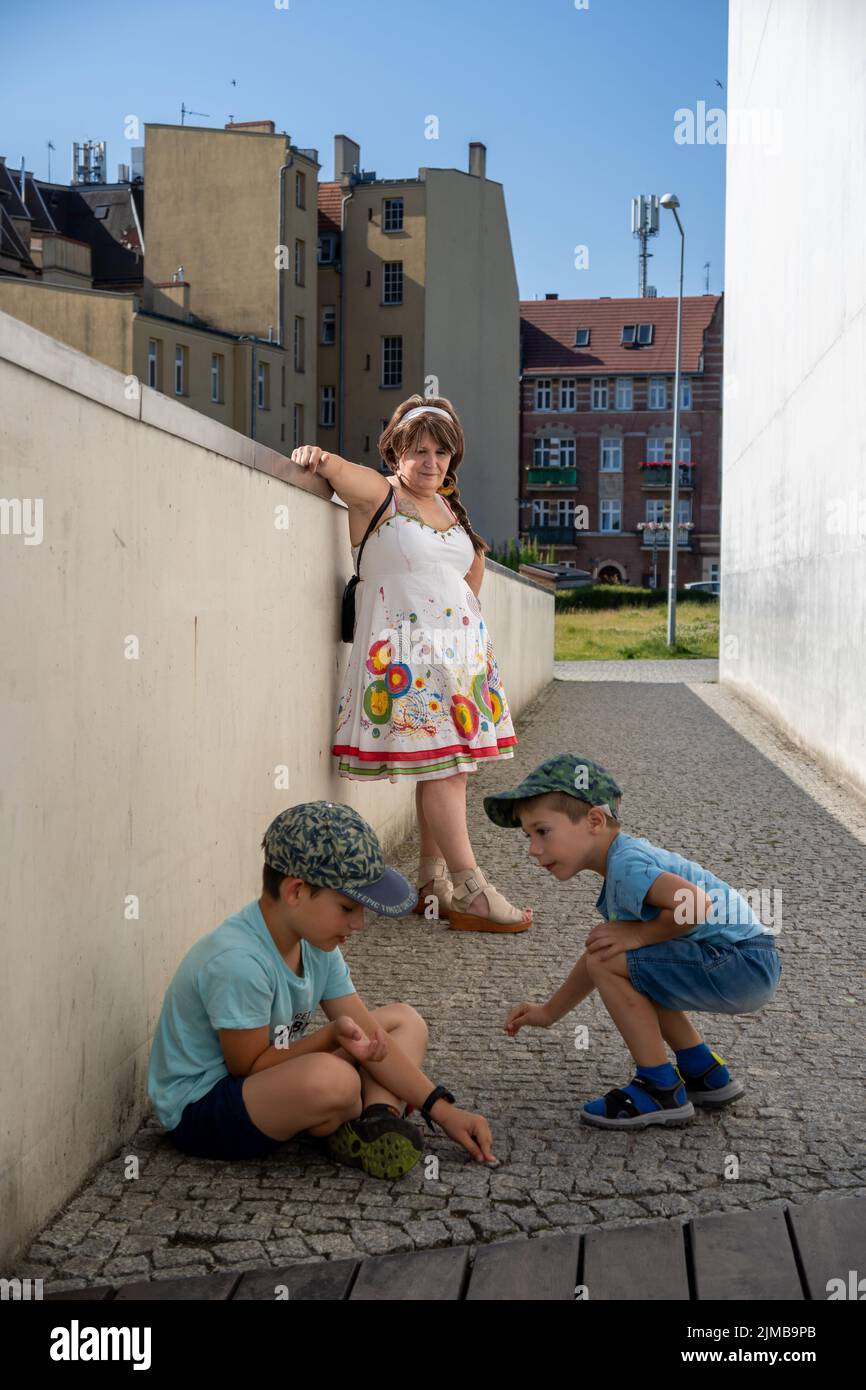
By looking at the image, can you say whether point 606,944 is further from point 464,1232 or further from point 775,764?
point 775,764

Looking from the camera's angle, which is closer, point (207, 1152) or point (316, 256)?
point (207, 1152)

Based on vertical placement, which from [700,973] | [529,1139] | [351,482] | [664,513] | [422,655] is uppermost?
[664,513]

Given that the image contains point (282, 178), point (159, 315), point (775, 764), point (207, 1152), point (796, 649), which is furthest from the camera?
point (282, 178)

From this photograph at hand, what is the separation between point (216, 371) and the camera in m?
52.3

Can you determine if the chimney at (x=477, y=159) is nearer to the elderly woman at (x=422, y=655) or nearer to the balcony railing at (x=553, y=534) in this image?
the balcony railing at (x=553, y=534)

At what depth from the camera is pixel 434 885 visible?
6.36 metres

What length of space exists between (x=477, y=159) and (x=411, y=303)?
7615 millimetres

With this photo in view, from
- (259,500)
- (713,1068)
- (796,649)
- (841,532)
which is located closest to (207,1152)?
(713,1068)

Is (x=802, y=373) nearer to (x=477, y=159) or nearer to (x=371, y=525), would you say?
(x=371, y=525)

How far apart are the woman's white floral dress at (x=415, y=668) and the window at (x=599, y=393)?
71521 mm

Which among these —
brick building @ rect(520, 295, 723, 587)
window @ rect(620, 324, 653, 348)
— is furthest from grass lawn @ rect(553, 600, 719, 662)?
window @ rect(620, 324, 653, 348)

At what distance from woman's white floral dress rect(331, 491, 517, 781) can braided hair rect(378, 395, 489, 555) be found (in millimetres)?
227

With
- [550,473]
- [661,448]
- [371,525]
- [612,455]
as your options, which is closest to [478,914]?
[371,525]
